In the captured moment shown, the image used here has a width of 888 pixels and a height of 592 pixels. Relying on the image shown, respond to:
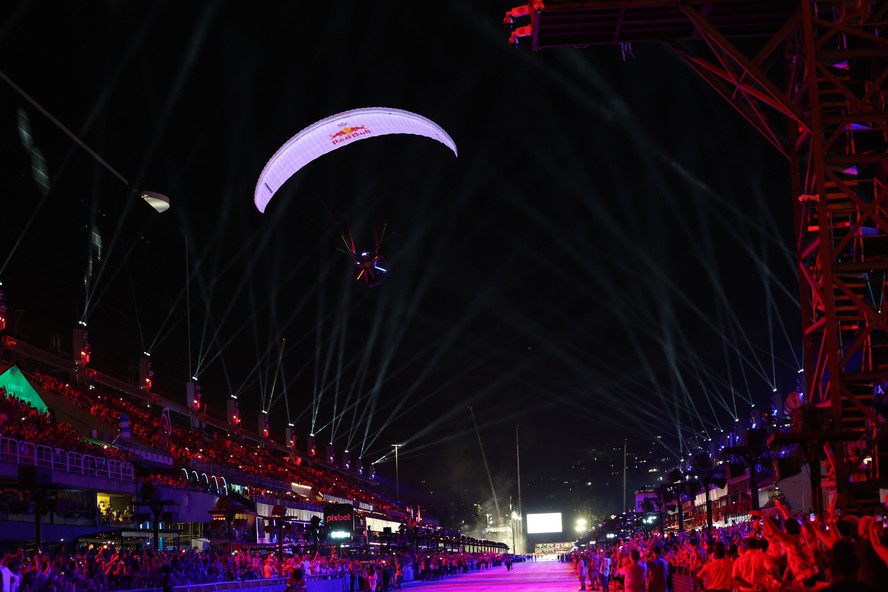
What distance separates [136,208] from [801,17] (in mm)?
51550

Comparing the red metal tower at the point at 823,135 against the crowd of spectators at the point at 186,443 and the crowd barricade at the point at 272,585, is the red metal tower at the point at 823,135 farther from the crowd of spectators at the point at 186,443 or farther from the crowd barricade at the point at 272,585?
the crowd of spectators at the point at 186,443

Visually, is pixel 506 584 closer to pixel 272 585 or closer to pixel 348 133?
pixel 272 585

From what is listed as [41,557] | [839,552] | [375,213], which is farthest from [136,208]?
[839,552]

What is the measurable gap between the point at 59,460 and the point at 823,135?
23249mm

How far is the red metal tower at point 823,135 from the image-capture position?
1686 cm

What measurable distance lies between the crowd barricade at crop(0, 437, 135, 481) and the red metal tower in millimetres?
18377

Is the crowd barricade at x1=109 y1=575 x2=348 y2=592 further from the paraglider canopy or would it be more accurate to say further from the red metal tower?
the paraglider canopy

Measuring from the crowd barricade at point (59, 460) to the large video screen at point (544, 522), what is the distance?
128494 mm

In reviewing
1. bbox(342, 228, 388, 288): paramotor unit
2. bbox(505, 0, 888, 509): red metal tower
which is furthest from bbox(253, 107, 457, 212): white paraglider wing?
bbox(505, 0, 888, 509): red metal tower

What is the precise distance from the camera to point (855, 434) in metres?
16.1

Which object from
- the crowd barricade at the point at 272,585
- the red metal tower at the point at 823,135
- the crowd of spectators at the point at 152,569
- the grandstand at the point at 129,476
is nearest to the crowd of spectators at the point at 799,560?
the red metal tower at the point at 823,135

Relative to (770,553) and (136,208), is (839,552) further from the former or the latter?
(136,208)

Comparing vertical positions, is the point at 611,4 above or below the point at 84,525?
above

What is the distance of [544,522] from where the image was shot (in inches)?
6196
